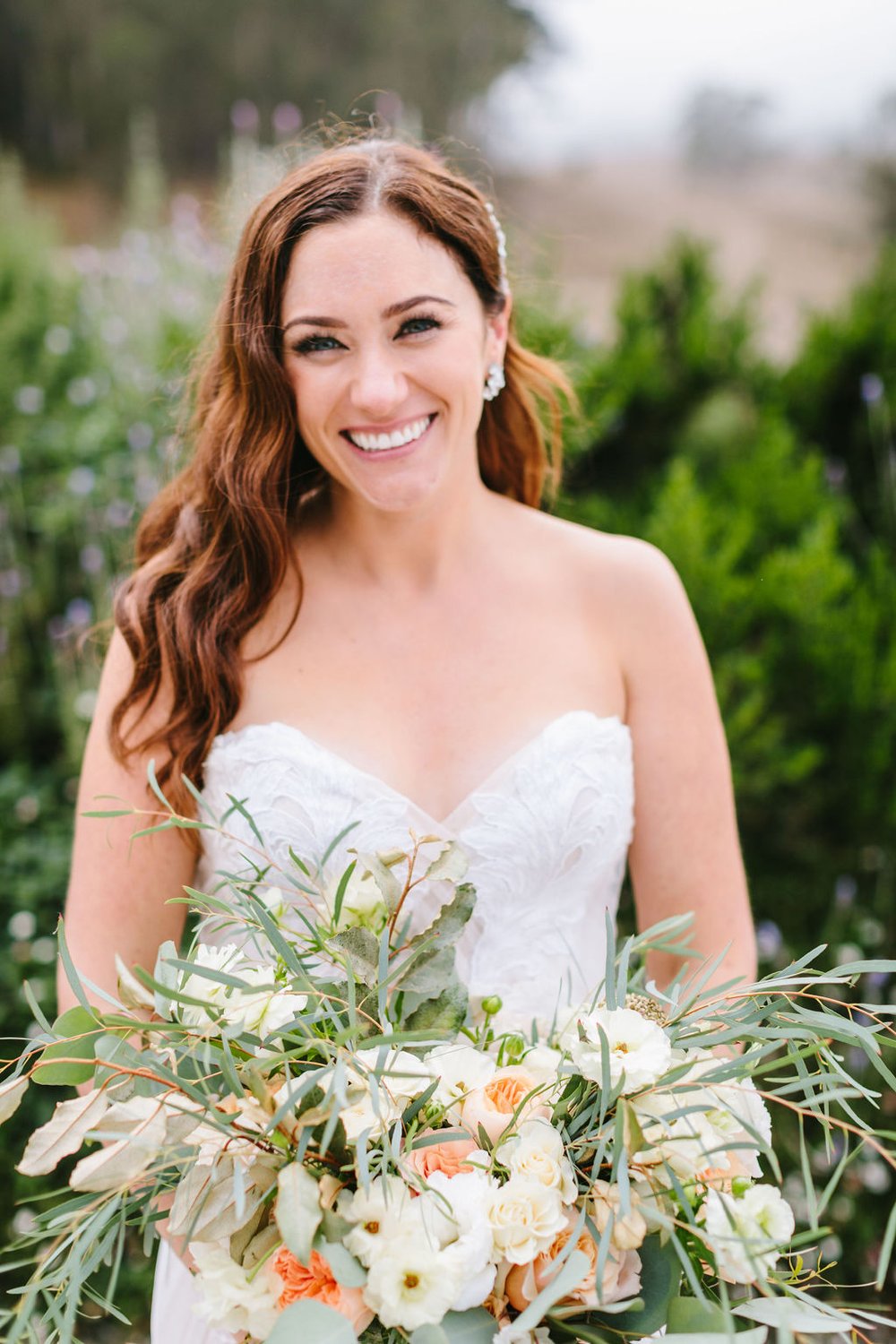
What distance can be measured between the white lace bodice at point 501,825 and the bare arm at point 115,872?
0.08m

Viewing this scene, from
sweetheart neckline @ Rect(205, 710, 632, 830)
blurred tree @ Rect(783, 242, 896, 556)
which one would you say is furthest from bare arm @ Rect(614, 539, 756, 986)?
blurred tree @ Rect(783, 242, 896, 556)

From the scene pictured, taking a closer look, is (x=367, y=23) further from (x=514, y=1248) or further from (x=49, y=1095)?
(x=514, y=1248)

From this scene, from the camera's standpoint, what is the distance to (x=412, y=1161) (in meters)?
1.02

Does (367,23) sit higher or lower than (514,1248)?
higher

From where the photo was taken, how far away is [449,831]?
1.85m

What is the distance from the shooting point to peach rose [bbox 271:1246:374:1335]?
959mm

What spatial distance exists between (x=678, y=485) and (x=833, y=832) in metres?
1.12

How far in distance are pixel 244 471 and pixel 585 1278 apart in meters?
1.42

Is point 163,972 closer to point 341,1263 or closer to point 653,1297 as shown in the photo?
point 341,1263

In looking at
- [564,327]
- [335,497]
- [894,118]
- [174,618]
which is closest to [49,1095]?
[174,618]

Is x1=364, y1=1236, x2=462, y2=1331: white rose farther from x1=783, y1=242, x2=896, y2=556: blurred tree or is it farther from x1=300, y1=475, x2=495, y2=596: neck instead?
x1=783, y1=242, x2=896, y2=556: blurred tree

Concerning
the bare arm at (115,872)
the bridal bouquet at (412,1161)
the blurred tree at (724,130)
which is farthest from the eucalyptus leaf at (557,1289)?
the blurred tree at (724,130)

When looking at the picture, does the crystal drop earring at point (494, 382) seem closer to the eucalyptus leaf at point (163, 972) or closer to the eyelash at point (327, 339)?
the eyelash at point (327, 339)

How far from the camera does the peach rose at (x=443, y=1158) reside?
1023 millimetres
